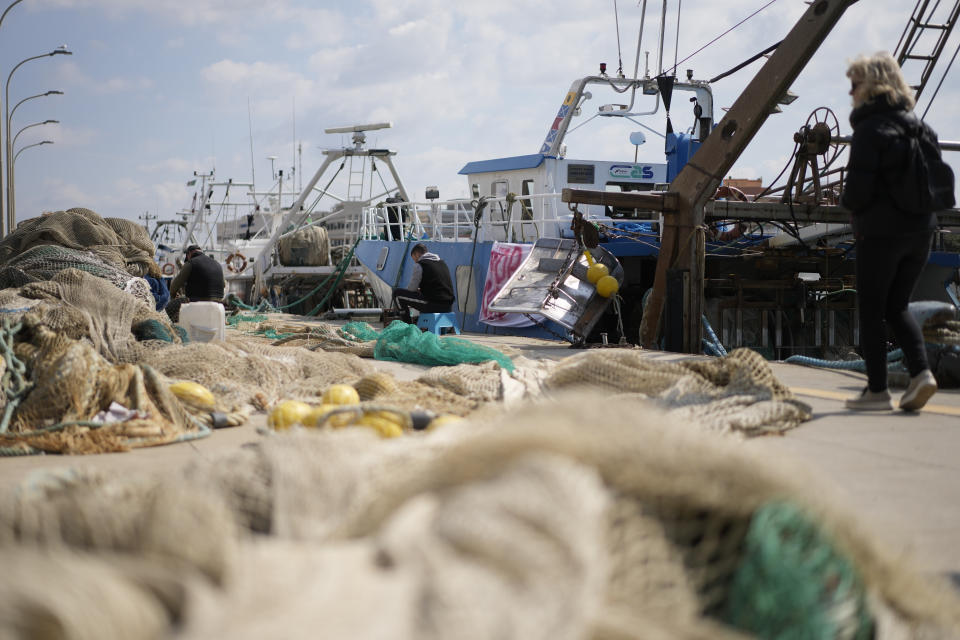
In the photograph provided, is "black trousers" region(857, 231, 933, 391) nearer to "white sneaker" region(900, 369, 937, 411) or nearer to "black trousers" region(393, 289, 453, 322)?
"white sneaker" region(900, 369, 937, 411)

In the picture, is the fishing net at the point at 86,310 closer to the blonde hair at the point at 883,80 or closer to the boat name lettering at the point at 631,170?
the blonde hair at the point at 883,80

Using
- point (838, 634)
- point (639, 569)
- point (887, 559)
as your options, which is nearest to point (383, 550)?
point (639, 569)

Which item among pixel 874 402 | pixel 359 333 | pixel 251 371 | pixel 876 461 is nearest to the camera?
pixel 876 461

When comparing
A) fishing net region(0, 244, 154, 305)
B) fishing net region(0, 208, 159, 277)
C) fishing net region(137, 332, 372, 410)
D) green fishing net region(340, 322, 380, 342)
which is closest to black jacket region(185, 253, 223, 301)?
fishing net region(0, 208, 159, 277)

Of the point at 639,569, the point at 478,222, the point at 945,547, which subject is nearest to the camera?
the point at 639,569

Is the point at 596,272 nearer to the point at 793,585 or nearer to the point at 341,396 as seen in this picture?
the point at 341,396

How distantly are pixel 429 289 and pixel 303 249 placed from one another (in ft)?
42.4

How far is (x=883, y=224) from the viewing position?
15.6 ft

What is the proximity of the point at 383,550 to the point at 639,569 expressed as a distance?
51 centimetres

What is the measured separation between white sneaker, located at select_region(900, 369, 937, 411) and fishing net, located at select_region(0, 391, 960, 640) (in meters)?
3.25

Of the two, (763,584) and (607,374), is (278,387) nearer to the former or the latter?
(607,374)

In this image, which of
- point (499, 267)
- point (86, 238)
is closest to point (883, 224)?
point (86, 238)

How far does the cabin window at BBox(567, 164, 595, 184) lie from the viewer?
17.7m

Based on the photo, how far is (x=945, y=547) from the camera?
95.7 inches
